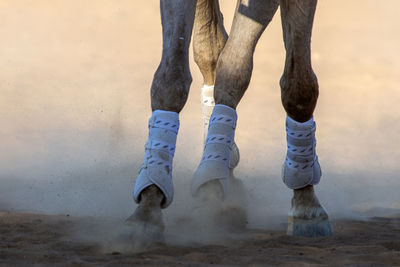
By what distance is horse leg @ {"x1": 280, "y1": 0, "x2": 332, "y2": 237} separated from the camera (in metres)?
4.42

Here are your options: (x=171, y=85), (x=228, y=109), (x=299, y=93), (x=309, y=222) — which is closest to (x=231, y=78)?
(x=228, y=109)

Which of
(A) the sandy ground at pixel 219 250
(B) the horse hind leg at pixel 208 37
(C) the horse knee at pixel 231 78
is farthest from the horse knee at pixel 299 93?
(B) the horse hind leg at pixel 208 37

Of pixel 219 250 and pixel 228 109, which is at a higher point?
pixel 228 109

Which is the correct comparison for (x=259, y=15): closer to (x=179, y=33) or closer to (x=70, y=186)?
(x=179, y=33)

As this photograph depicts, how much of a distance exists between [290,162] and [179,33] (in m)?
1.12

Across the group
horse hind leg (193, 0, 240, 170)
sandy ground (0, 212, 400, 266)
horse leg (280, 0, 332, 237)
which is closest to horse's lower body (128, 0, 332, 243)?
horse leg (280, 0, 332, 237)

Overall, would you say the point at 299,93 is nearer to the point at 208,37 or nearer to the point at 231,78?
the point at 231,78

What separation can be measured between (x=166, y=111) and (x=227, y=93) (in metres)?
0.77

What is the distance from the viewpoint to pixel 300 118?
4.57m

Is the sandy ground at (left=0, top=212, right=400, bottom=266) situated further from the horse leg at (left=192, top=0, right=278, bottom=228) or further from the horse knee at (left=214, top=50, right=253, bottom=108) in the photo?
the horse knee at (left=214, top=50, right=253, bottom=108)

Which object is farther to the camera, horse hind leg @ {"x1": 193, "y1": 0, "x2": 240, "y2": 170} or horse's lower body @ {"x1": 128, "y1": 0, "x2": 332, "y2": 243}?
horse hind leg @ {"x1": 193, "y1": 0, "x2": 240, "y2": 170}

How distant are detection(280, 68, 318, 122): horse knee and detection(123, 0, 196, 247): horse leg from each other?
0.74 meters

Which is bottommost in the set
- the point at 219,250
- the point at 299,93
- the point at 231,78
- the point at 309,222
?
the point at 219,250

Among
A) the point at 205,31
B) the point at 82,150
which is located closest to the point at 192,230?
the point at 205,31
